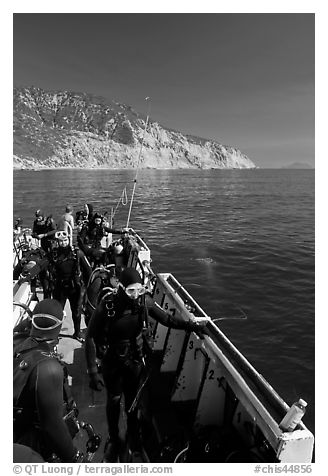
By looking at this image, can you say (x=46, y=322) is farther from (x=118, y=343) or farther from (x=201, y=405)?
(x=201, y=405)

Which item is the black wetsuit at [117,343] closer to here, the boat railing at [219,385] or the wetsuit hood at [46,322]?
the wetsuit hood at [46,322]

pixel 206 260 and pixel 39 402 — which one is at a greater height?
pixel 39 402

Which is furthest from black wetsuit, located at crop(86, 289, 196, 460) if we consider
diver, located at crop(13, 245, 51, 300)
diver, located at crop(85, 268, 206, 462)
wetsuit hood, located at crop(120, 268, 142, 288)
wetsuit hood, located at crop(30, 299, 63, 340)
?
diver, located at crop(13, 245, 51, 300)

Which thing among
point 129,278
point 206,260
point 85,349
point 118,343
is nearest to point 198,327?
point 118,343

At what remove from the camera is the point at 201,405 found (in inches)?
188

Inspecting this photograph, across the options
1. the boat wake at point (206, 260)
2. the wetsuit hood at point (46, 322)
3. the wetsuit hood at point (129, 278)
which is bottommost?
the boat wake at point (206, 260)

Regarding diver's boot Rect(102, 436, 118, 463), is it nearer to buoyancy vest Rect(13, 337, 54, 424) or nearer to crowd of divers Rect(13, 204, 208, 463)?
crowd of divers Rect(13, 204, 208, 463)

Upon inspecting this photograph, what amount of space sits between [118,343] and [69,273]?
3.28m

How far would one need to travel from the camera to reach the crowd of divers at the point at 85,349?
2723 millimetres

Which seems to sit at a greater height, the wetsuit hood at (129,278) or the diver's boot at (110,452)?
the wetsuit hood at (129,278)

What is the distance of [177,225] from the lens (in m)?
35.4

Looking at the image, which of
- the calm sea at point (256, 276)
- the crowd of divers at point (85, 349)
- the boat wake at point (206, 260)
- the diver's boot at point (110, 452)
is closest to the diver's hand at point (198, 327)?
the crowd of divers at point (85, 349)

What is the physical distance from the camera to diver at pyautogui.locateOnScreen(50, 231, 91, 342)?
6.96 meters
